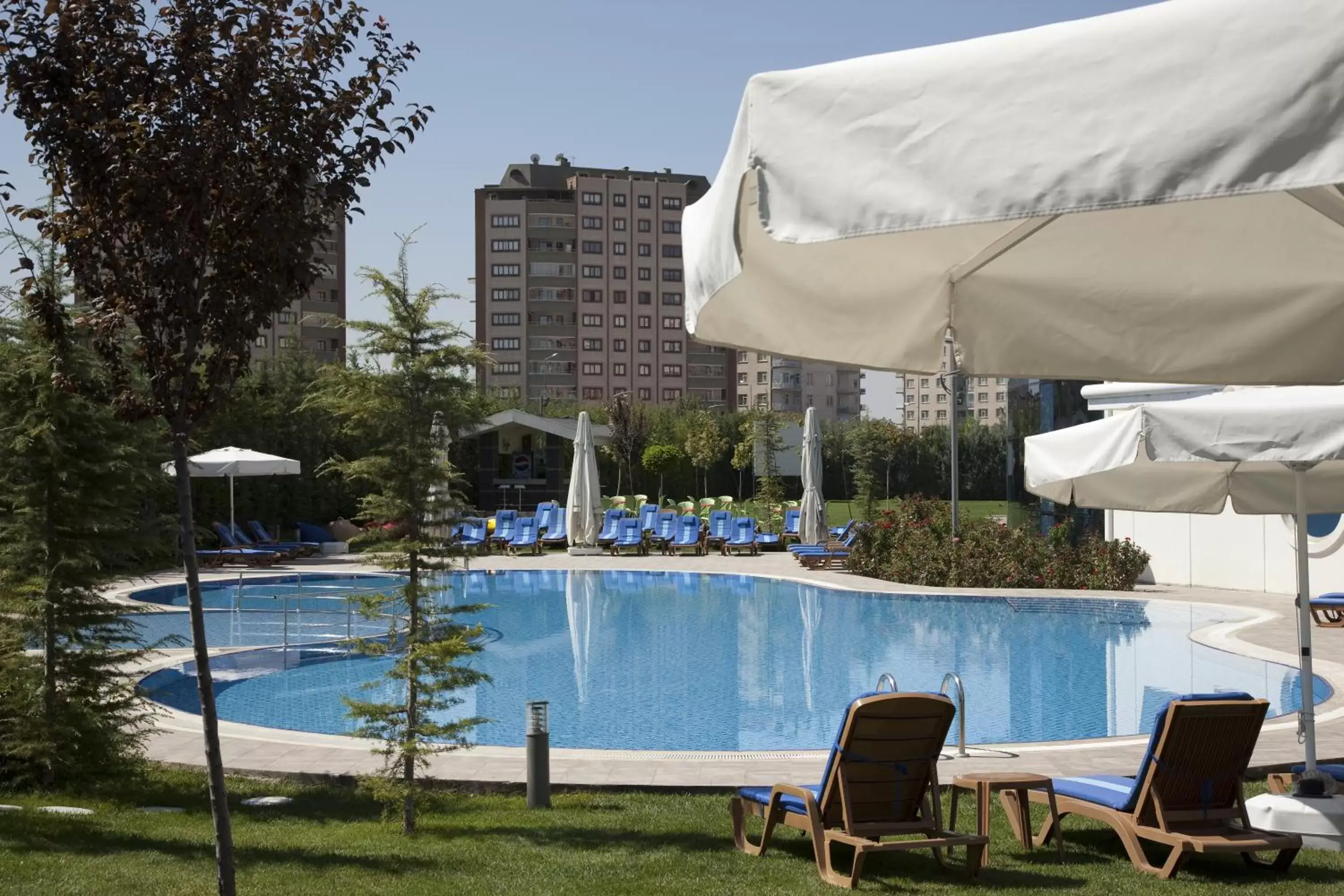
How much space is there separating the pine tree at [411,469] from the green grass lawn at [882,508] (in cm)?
3126

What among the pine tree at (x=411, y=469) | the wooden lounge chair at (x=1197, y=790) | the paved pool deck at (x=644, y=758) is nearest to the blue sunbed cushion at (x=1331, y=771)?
the wooden lounge chair at (x=1197, y=790)

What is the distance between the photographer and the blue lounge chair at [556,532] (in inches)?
1134

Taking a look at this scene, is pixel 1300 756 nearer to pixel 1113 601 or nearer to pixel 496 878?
pixel 496 878

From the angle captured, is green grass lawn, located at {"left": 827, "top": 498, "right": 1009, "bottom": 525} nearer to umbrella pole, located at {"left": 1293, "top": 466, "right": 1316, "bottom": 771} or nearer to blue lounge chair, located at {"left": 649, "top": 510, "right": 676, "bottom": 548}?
blue lounge chair, located at {"left": 649, "top": 510, "right": 676, "bottom": 548}

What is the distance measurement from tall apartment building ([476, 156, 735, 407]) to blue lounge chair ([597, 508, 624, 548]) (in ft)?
184

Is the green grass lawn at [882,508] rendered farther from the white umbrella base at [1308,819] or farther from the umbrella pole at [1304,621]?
the white umbrella base at [1308,819]

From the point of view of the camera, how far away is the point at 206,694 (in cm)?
448

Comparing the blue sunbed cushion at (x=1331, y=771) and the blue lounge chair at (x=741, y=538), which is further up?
the blue lounge chair at (x=741, y=538)

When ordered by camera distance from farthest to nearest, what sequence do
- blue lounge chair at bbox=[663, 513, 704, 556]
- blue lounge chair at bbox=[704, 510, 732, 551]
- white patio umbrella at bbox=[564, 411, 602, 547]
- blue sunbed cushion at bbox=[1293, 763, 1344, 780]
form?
white patio umbrella at bbox=[564, 411, 602, 547] → blue lounge chair at bbox=[704, 510, 732, 551] → blue lounge chair at bbox=[663, 513, 704, 556] → blue sunbed cushion at bbox=[1293, 763, 1344, 780]

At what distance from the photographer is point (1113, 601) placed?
1808cm

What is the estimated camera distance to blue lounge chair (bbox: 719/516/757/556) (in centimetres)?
2673

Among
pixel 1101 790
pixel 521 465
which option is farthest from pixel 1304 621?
pixel 521 465

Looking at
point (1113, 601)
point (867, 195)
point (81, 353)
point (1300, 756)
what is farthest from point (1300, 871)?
point (1113, 601)

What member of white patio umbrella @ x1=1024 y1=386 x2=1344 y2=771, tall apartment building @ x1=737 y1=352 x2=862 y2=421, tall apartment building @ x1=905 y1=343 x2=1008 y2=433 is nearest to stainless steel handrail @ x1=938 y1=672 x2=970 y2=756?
white patio umbrella @ x1=1024 y1=386 x2=1344 y2=771
